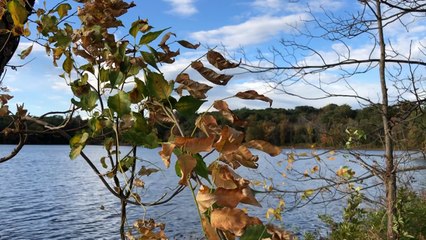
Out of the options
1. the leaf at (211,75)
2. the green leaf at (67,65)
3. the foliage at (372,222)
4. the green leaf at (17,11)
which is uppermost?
the green leaf at (17,11)

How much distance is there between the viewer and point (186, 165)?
590mm

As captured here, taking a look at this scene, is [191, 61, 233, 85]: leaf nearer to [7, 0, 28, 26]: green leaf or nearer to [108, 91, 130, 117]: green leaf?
[108, 91, 130, 117]: green leaf

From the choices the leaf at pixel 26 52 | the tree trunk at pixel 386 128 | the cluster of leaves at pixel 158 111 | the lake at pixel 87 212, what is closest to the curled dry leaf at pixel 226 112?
the cluster of leaves at pixel 158 111

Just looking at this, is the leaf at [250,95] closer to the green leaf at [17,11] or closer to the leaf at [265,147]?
the leaf at [265,147]

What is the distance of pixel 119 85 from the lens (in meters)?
0.93

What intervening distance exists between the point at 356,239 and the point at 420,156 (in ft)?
9.70

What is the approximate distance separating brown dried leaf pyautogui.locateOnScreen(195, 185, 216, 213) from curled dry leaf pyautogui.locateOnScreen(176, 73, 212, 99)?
0.30m

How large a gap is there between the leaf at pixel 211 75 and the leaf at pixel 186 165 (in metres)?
0.25

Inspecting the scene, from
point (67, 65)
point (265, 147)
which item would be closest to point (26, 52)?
point (67, 65)

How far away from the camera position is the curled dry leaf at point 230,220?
56 centimetres

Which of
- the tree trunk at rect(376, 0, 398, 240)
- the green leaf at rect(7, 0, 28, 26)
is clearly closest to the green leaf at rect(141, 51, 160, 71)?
the green leaf at rect(7, 0, 28, 26)

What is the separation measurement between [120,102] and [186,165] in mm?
294

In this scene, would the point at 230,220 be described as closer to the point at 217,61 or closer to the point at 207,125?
the point at 207,125

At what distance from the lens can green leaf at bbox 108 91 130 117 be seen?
0.83 metres
